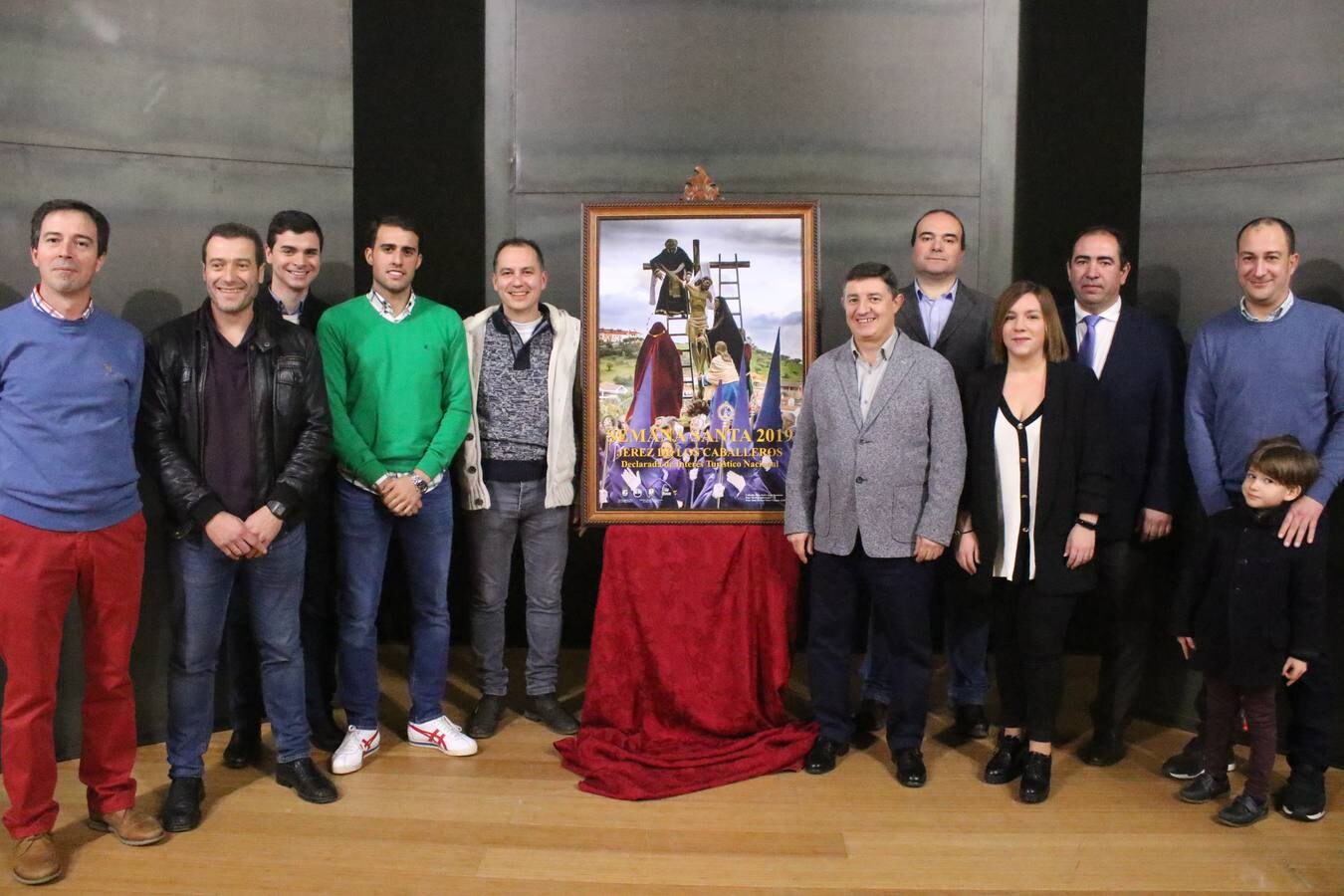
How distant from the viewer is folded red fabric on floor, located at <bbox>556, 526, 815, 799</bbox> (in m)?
3.72

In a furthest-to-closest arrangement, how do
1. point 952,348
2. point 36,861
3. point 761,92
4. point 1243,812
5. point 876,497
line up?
1. point 761,92
2. point 952,348
3. point 876,497
4. point 1243,812
5. point 36,861

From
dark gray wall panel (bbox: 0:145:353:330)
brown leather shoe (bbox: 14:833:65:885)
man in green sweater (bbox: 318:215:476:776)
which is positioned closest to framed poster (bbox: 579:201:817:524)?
man in green sweater (bbox: 318:215:476:776)

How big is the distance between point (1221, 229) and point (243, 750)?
13.0 ft

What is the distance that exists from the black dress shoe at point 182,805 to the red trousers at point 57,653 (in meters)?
0.11

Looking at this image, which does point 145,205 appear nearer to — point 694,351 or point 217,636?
point 217,636

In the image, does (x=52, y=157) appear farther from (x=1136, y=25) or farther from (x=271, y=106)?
(x=1136, y=25)

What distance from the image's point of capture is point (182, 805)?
3.06 metres

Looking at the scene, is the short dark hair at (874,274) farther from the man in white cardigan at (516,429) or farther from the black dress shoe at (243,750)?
the black dress shoe at (243,750)

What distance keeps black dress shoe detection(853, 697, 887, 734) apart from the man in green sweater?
54.6 inches

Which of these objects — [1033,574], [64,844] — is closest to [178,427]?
[64,844]

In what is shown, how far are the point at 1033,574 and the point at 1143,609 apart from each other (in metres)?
0.77

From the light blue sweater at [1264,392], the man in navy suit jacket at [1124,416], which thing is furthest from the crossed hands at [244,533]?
the light blue sweater at [1264,392]

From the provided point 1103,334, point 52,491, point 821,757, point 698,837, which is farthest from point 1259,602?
point 52,491

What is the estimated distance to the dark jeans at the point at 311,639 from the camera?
11.7 feet
